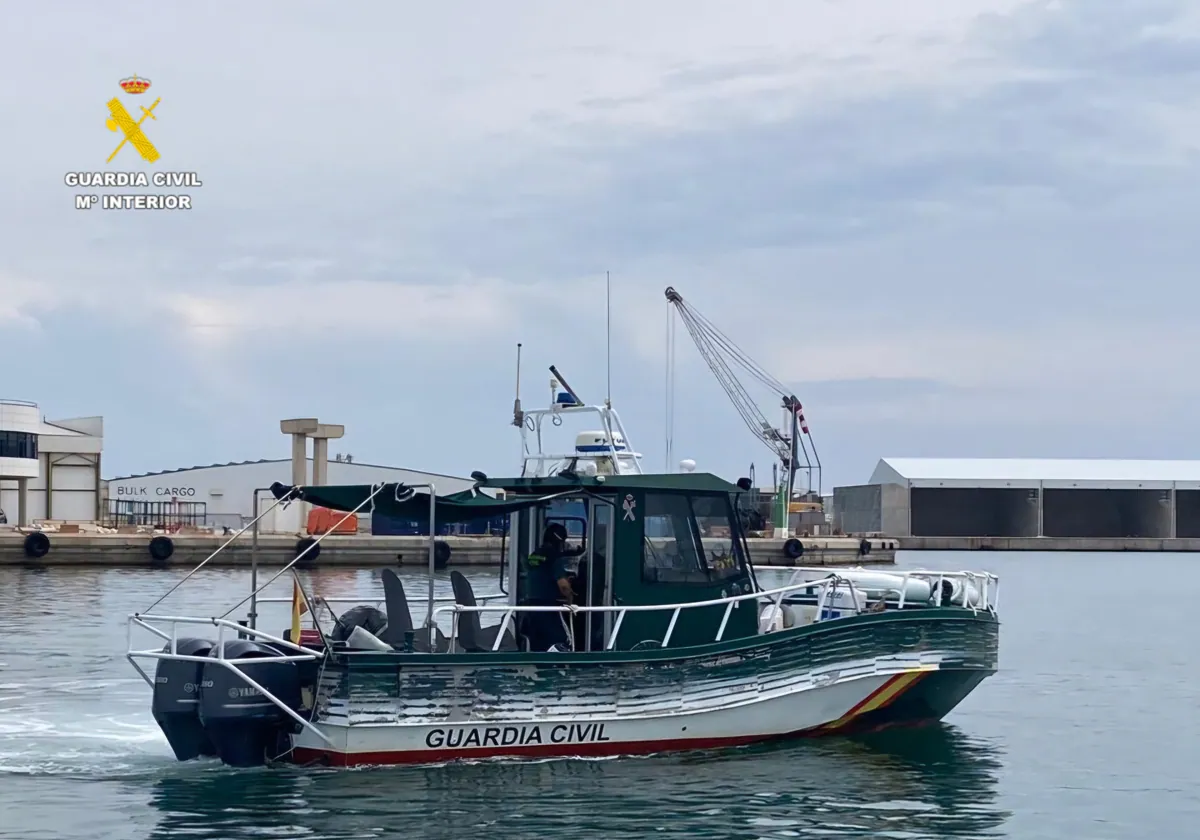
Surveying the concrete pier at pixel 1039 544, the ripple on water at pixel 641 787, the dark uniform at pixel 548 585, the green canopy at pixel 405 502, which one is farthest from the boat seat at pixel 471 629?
the concrete pier at pixel 1039 544

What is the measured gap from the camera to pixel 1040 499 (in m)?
93.8

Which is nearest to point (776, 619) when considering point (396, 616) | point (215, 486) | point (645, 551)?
point (645, 551)

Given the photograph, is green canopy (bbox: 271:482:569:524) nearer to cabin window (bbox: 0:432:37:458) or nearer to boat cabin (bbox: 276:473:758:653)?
boat cabin (bbox: 276:473:758:653)

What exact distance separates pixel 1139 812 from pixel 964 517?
8795 cm

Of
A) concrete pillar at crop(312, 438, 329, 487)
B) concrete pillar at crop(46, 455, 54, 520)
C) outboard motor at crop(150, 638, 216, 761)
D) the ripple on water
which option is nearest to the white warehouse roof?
concrete pillar at crop(312, 438, 329, 487)

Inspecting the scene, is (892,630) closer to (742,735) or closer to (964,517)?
(742,735)

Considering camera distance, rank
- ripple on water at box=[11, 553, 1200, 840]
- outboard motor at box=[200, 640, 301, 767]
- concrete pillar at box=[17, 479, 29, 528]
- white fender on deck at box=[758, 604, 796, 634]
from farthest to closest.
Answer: concrete pillar at box=[17, 479, 29, 528] < white fender on deck at box=[758, 604, 796, 634] < outboard motor at box=[200, 640, 301, 767] < ripple on water at box=[11, 553, 1200, 840]

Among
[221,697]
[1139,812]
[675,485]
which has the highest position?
[675,485]

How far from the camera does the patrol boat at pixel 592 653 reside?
498 inches

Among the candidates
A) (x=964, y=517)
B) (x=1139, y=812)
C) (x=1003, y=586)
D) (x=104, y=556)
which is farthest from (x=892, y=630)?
(x=964, y=517)

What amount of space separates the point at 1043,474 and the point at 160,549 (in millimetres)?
59064

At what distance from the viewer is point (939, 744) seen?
16.0m

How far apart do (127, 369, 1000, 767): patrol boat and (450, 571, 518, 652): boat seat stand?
2cm

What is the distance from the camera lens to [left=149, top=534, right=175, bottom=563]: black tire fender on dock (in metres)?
55.5
